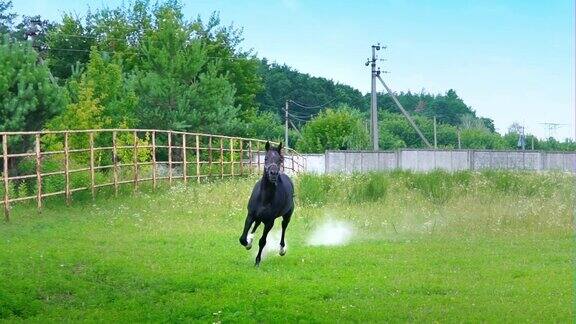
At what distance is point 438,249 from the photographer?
16797 millimetres

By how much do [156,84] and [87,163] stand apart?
11314 mm

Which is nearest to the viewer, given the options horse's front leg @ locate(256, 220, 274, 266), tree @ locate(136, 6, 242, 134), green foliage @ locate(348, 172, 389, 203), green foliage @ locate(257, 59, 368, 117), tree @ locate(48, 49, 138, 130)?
horse's front leg @ locate(256, 220, 274, 266)

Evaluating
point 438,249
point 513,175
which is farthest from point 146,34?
point 438,249

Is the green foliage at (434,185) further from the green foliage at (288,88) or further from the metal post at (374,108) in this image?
the green foliage at (288,88)

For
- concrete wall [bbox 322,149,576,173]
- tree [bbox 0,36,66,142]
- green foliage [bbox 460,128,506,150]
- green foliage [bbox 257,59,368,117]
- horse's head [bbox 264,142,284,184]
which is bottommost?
concrete wall [bbox 322,149,576,173]

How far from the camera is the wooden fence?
23.3 metres

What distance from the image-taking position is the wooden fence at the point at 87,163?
2328 cm

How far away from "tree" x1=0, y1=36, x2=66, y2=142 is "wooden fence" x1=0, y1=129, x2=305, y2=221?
0.69 m

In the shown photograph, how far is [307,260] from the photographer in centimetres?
1484

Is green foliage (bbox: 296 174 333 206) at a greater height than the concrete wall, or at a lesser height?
lesser

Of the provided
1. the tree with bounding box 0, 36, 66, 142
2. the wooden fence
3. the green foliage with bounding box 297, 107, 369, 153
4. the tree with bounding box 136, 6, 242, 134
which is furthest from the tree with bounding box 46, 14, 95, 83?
the green foliage with bounding box 297, 107, 369, 153

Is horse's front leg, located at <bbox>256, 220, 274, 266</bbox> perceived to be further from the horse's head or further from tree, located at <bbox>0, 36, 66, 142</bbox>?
tree, located at <bbox>0, 36, 66, 142</bbox>

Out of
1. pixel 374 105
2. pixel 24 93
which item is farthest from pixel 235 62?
pixel 24 93

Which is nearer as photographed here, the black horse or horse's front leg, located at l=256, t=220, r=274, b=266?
the black horse
